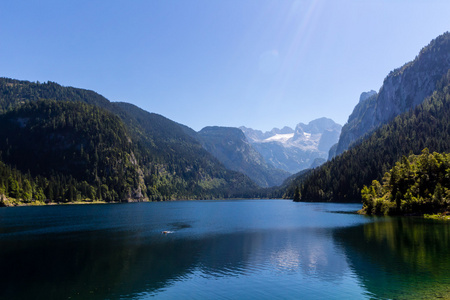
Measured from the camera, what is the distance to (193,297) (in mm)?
36312

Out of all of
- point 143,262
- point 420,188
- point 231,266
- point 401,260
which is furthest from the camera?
point 420,188

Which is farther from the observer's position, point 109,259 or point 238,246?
point 238,246

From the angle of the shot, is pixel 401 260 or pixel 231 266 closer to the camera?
pixel 231 266

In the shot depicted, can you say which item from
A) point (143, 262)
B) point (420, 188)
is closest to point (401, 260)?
point (143, 262)

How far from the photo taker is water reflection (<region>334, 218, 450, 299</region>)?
1433 inches

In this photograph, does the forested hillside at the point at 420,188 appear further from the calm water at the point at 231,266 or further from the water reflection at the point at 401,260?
the calm water at the point at 231,266

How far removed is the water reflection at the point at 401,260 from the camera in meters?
36.4

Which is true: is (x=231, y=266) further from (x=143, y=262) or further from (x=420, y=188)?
(x=420, y=188)

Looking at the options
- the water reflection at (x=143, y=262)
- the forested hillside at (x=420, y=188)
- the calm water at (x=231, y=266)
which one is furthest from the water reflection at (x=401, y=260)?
the forested hillside at (x=420, y=188)

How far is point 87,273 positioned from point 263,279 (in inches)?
1028

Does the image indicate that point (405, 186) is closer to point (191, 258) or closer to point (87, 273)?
point (191, 258)

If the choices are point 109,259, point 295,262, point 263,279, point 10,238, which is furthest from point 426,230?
point 10,238

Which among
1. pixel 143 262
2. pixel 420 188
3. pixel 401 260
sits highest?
pixel 420 188

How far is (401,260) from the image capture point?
164 feet
